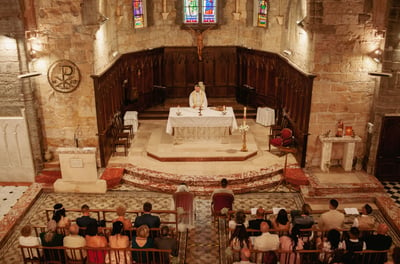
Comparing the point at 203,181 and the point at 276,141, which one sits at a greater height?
the point at 276,141

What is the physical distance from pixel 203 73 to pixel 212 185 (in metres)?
7.61

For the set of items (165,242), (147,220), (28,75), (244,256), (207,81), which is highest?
(28,75)

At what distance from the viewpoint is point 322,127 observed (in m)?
13.2

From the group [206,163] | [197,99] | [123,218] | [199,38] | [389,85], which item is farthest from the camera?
[199,38]

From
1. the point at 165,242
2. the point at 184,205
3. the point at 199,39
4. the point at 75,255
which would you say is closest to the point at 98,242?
the point at 75,255

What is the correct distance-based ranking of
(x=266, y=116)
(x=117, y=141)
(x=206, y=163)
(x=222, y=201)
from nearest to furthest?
(x=222, y=201) < (x=206, y=163) < (x=117, y=141) < (x=266, y=116)

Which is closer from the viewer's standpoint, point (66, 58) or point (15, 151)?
point (66, 58)

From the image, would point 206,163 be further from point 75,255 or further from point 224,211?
point 75,255

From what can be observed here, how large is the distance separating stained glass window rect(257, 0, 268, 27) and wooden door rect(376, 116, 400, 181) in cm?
661

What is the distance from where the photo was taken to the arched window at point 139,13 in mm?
17156

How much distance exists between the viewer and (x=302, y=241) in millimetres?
8562

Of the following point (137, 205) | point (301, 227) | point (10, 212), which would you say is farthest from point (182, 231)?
point (10, 212)

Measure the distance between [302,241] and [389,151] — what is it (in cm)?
608

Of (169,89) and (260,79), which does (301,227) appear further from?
(169,89)
